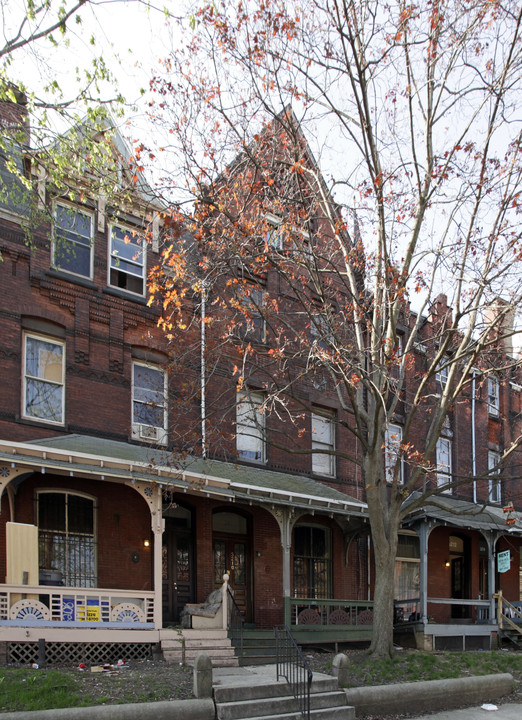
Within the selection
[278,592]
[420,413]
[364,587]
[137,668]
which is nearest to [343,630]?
[278,592]

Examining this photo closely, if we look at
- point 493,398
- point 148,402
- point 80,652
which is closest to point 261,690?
point 80,652

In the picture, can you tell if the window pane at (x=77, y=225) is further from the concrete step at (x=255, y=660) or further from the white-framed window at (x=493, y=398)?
the white-framed window at (x=493, y=398)

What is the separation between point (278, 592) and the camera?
20.0m

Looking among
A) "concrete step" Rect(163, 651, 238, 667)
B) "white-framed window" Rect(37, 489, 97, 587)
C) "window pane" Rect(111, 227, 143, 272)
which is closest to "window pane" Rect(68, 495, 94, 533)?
"white-framed window" Rect(37, 489, 97, 587)

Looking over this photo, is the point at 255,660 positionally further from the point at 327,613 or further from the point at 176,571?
the point at 176,571

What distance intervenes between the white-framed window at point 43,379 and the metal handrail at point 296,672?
289 inches

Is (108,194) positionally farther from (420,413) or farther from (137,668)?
(420,413)

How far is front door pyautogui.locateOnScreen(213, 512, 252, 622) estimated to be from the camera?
63.5 ft

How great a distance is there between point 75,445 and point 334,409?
33.6ft

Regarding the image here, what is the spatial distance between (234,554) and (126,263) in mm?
8111

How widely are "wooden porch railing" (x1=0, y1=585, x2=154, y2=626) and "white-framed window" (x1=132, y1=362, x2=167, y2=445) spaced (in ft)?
13.8

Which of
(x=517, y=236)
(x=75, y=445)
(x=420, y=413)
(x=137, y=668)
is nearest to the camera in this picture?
(x=137, y=668)

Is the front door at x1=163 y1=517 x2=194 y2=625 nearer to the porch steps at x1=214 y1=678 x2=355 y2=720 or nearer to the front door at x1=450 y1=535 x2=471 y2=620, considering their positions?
the porch steps at x1=214 y1=678 x2=355 y2=720

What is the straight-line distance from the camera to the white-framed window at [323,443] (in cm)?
2238
